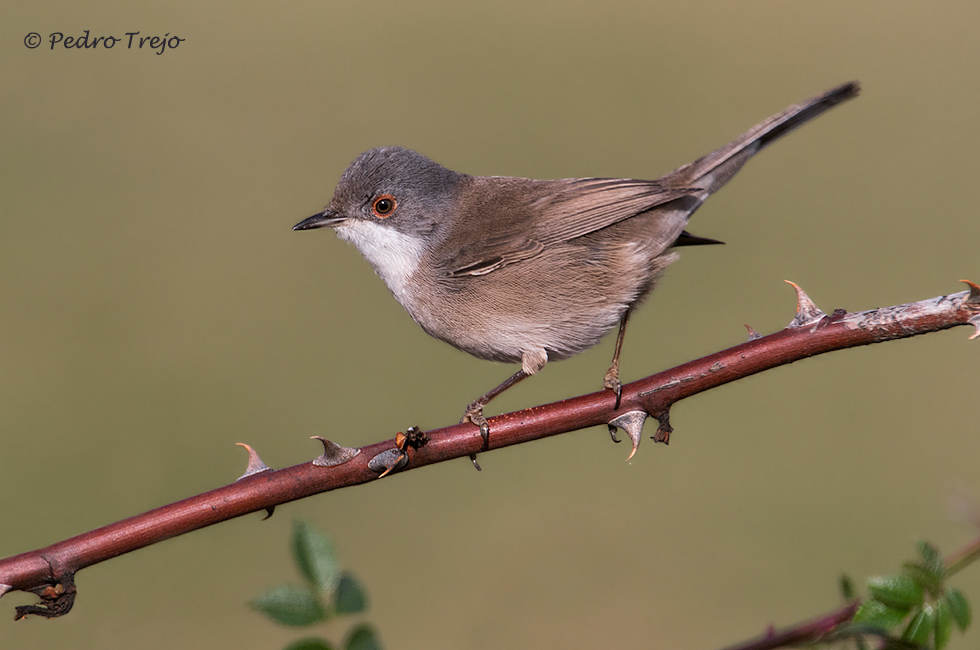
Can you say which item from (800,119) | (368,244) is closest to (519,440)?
(368,244)

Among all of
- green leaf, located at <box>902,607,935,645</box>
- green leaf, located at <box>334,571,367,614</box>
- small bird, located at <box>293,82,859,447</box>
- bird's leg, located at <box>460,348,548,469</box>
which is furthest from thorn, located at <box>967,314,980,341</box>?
bird's leg, located at <box>460,348,548,469</box>

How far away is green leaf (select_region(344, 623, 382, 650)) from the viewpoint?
1.18 metres

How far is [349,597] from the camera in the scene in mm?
1241

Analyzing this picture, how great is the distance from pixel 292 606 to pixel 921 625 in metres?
0.94

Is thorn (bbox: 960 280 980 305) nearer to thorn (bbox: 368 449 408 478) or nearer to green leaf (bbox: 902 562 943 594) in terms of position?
green leaf (bbox: 902 562 943 594)

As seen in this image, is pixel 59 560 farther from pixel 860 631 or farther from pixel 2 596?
pixel 860 631

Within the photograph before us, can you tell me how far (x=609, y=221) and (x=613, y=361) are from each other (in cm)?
60

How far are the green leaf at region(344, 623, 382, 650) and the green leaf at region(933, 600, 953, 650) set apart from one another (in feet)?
2.69

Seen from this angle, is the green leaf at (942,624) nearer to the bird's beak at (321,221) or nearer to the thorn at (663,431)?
the thorn at (663,431)

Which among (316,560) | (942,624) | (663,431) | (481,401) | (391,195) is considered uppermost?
(391,195)

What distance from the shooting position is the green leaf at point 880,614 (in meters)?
1.17

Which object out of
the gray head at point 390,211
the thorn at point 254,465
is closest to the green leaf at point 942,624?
the thorn at point 254,465

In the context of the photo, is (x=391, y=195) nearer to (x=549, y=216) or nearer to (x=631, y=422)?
(x=549, y=216)

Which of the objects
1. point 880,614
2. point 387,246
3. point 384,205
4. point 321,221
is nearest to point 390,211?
point 384,205
